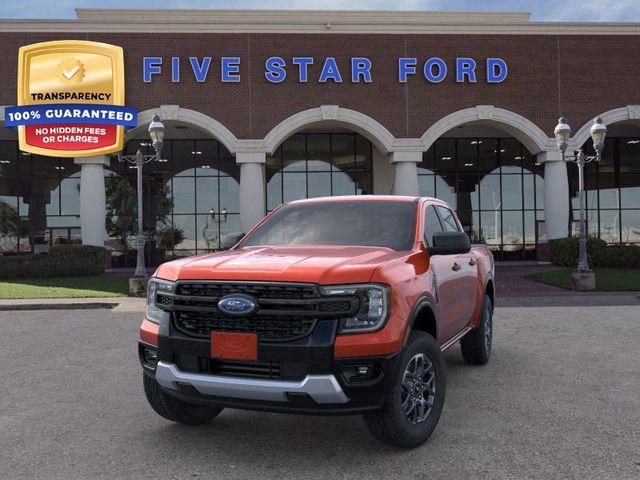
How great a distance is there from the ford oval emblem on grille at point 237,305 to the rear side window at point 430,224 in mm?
1980

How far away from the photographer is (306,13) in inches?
1206

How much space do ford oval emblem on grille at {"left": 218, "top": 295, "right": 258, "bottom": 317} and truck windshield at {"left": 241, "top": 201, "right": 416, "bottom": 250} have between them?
1.32 m

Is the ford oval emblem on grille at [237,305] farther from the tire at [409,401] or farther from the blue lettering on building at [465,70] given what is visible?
the blue lettering on building at [465,70]

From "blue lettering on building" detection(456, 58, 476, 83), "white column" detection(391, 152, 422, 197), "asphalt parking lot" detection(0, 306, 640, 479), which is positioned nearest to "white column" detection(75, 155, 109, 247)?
"white column" detection(391, 152, 422, 197)

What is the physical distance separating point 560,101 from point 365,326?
24.8 meters

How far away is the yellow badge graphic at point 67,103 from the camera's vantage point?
2336 cm

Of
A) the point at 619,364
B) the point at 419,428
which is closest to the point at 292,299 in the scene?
the point at 419,428

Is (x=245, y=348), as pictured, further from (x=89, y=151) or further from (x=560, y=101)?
(x=560, y=101)

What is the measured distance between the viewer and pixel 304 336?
362cm

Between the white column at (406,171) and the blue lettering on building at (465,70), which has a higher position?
the blue lettering on building at (465,70)

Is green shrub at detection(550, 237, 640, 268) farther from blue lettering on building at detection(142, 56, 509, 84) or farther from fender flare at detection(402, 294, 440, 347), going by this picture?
fender flare at detection(402, 294, 440, 347)

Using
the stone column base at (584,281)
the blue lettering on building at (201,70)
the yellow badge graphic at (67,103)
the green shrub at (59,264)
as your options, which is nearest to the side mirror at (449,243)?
the stone column base at (584,281)

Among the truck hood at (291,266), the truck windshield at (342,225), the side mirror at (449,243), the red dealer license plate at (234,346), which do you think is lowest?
the red dealer license plate at (234,346)

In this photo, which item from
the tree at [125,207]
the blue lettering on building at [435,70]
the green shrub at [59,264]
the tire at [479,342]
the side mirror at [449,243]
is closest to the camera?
the side mirror at [449,243]
